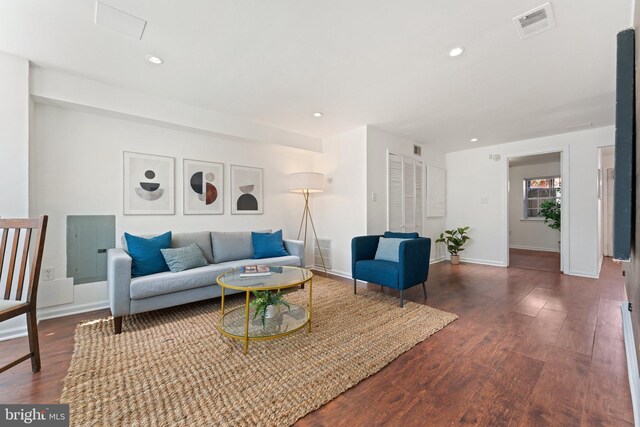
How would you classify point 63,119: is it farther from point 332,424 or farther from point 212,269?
point 332,424

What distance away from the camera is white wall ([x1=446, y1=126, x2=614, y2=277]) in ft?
13.6

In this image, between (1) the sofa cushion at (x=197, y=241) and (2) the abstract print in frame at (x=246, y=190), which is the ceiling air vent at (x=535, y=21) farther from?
(1) the sofa cushion at (x=197, y=241)

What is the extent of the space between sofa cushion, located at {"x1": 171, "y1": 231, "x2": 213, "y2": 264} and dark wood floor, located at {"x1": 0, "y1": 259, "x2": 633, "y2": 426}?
100 centimetres

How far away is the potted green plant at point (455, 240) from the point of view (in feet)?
17.4

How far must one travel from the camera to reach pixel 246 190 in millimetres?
4168

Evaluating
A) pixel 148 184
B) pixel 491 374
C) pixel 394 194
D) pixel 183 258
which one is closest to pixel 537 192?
pixel 394 194

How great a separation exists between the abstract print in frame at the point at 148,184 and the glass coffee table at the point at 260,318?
161 centimetres

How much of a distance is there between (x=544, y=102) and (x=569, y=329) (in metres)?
2.60

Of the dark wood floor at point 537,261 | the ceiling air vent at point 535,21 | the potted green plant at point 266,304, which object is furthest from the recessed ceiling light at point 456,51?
the dark wood floor at point 537,261

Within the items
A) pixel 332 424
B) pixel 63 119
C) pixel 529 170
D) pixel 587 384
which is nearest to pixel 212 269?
pixel 332 424

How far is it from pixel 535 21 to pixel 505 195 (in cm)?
385

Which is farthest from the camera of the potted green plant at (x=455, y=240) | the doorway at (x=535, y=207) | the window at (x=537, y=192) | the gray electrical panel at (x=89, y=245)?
the window at (x=537, y=192)

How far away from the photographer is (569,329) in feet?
7.72

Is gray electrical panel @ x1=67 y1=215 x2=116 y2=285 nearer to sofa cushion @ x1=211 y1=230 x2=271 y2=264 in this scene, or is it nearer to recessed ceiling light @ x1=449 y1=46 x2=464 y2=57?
sofa cushion @ x1=211 y1=230 x2=271 y2=264
